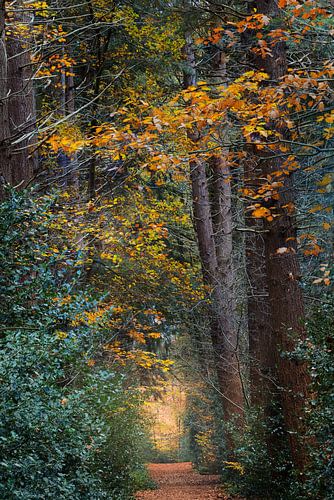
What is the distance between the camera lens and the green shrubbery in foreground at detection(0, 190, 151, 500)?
17.3 ft

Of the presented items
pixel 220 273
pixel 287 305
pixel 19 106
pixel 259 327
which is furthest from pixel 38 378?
pixel 220 273

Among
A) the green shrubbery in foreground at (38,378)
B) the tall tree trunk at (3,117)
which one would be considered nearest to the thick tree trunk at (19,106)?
the tall tree trunk at (3,117)

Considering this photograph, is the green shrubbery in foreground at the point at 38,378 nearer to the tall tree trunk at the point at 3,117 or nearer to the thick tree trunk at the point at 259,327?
the tall tree trunk at the point at 3,117

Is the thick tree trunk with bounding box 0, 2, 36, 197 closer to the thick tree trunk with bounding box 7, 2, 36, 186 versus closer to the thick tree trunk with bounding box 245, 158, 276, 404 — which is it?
the thick tree trunk with bounding box 7, 2, 36, 186

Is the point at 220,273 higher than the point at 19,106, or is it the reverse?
the point at 19,106

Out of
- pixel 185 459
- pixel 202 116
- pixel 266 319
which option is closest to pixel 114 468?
pixel 266 319

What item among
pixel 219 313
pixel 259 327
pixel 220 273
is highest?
pixel 220 273

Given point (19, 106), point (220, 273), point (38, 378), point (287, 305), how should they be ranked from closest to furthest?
Answer: point (38, 378) < point (287, 305) < point (19, 106) < point (220, 273)

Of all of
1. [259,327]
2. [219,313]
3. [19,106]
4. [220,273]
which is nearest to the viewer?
[19,106]

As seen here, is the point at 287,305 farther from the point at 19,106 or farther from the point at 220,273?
the point at 220,273

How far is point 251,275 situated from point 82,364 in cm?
663

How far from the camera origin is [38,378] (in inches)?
224

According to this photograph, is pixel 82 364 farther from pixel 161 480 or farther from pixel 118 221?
pixel 161 480

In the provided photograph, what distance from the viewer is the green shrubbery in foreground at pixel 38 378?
17.3ft
